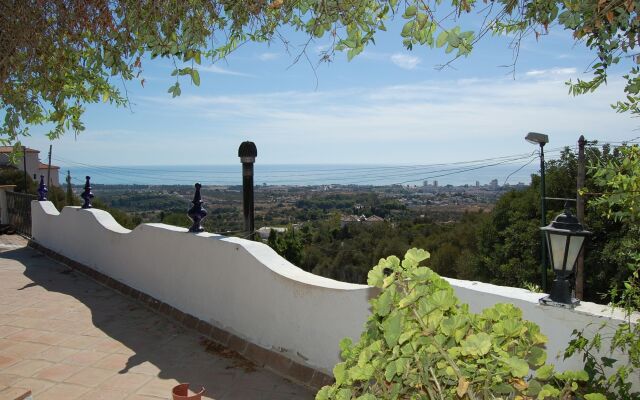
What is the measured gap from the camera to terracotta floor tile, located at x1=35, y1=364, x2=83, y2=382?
11.9 ft

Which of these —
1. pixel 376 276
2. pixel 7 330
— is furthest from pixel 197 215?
pixel 376 276

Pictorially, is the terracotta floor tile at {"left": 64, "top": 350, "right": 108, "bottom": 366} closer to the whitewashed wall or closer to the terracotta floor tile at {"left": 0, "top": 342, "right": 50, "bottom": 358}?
the terracotta floor tile at {"left": 0, "top": 342, "right": 50, "bottom": 358}

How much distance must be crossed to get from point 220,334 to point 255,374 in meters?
0.83

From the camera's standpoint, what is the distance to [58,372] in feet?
12.2

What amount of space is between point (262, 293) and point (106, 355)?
1531mm

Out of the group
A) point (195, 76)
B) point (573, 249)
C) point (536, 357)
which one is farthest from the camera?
point (195, 76)

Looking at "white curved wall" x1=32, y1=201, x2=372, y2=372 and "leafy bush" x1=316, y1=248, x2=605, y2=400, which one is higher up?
"leafy bush" x1=316, y1=248, x2=605, y2=400

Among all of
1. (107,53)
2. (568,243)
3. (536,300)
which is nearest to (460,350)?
(536,300)

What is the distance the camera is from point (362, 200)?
2091cm

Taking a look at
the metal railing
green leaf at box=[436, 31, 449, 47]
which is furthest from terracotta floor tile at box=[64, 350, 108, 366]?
the metal railing

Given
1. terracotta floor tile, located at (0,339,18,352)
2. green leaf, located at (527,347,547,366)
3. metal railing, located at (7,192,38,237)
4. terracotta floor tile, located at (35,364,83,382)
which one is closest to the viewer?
green leaf, located at (527,347,547,366)

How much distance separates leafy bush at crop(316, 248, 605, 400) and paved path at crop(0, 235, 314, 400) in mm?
2347

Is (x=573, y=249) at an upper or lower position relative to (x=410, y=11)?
lower

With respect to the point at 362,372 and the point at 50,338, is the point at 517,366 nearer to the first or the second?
the point at 362,372
